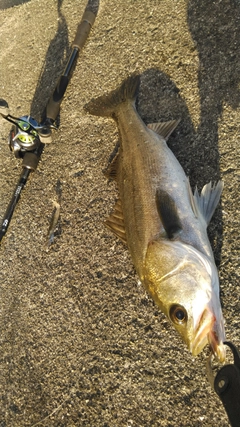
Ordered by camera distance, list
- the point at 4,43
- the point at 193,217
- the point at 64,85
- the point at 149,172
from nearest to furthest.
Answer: the point at 193,217 → the point at 149,172 → the point at 64,85 → the point at 4,43

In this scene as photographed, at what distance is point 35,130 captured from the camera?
333 centimetres

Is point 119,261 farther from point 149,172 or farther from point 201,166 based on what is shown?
point 201,166

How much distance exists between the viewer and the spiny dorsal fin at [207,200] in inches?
92.0

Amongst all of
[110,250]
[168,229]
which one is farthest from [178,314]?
[110,250]

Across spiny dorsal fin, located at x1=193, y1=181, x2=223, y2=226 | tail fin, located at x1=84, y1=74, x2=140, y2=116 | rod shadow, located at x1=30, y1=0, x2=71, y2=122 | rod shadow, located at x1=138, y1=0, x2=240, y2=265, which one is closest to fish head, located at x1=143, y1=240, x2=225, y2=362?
spiny dorsal fin, located at x1=193, y1=181, x2=223, y2=226

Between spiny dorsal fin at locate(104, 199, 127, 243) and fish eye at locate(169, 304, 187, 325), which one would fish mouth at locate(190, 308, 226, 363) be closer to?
fish eye at locate(169, 304, 187, 325)

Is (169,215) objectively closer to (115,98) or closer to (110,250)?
(110,250)

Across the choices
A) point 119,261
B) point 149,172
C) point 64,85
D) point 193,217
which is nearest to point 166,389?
point 119,261

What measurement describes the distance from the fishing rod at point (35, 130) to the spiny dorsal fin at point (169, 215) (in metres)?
1.55

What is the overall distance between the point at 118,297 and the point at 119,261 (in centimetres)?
29

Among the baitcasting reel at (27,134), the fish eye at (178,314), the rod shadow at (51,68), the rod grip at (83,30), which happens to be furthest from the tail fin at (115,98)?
the fish eye at (178,314)

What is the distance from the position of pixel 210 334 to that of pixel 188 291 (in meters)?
0.26

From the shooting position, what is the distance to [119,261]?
2.77m

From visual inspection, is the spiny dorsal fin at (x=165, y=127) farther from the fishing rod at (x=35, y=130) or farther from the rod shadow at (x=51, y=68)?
the rod shadow at (x=51, y=68)
